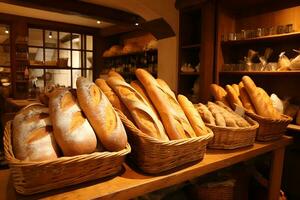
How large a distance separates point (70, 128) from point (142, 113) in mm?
241

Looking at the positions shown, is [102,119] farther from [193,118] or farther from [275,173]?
[275,173]

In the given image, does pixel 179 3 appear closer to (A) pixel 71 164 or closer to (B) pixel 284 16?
(B) pixel 284 16

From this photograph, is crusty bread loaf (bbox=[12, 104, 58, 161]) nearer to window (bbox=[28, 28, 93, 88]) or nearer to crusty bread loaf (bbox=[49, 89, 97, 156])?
crusty bread loaf (bbox=[49, 89, 97, 156])

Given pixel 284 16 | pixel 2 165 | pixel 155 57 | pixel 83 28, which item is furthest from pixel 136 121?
pixel 83 28

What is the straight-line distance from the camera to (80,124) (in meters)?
0.65

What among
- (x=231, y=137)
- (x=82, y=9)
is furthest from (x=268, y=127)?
(x=82, y=9)

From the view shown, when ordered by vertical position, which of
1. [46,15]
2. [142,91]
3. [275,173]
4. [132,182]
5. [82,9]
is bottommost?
[275,173]

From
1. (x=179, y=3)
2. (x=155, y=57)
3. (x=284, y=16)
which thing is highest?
(x=179, y=3)

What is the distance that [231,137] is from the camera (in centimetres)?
97

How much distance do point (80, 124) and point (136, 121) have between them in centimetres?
19

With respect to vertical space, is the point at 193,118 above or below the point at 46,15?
below

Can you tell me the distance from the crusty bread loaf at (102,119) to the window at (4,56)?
13.5ft

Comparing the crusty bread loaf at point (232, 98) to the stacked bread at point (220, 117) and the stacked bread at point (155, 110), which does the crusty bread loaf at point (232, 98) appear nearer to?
the stacked bread at point (220, 117)

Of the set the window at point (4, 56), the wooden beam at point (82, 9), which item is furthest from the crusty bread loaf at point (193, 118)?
the window at point (4, 56)
